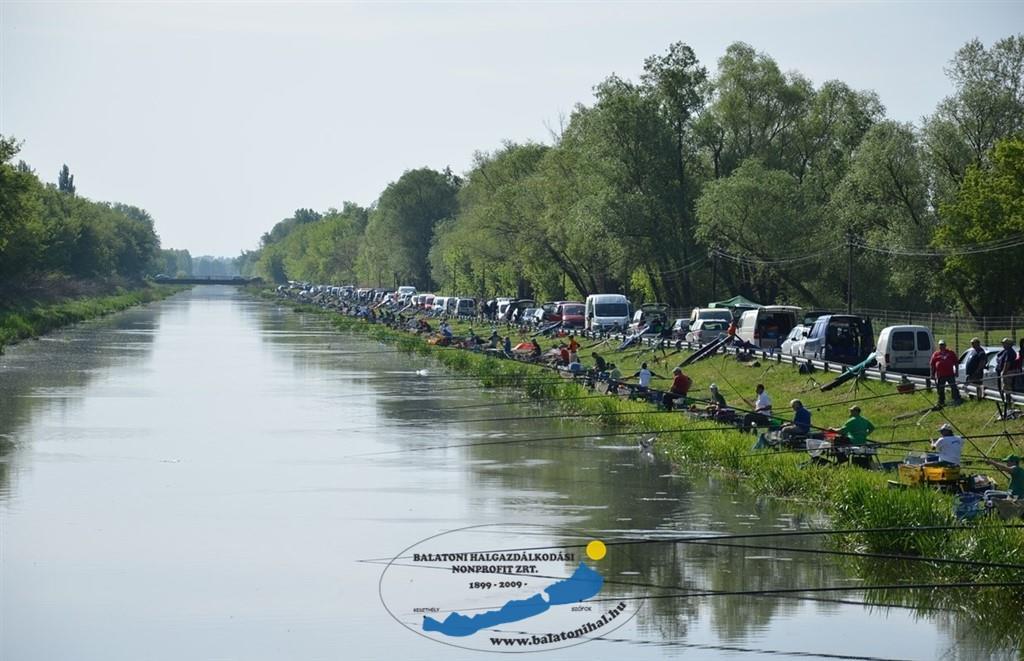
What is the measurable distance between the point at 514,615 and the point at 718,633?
322 centimetres

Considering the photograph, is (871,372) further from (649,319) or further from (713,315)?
(649,319)

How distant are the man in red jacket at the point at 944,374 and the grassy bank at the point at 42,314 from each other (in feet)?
179

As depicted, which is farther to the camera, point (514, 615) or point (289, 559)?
point (289, 559)

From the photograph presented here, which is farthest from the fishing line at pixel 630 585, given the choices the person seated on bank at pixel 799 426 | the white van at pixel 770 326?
the white van at pixel 770 326

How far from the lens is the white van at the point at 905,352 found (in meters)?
45.3

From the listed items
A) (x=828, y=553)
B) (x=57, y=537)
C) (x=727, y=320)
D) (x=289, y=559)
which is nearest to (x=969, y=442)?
(x=828, y=553)

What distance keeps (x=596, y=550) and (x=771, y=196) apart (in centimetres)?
5765

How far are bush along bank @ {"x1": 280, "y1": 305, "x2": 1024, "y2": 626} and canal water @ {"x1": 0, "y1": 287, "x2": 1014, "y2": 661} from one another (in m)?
0.60

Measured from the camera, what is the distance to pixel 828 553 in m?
26.4

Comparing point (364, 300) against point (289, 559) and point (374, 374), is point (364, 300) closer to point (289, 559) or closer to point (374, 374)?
point (374, 374)

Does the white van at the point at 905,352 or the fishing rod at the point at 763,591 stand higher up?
the white van at the point at 905,352

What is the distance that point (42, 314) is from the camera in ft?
352

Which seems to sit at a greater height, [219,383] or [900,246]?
[900,246]

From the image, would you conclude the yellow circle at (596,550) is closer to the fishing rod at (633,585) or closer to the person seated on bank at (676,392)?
the fishing rod at (633,585)
